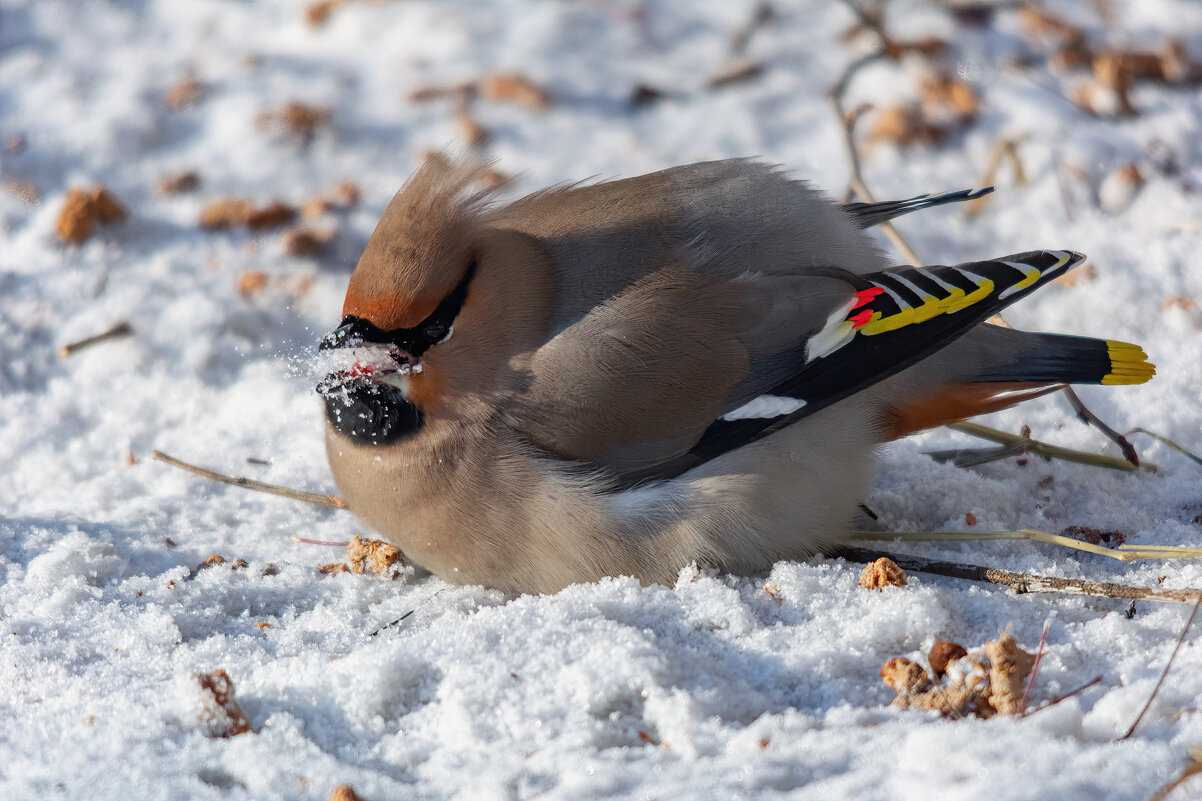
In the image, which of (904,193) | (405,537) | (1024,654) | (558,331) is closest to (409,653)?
(405,537)

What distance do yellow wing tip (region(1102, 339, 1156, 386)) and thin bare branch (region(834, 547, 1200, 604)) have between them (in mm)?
574

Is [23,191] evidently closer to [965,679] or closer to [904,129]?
[904,129]

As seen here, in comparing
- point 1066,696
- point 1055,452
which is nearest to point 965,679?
point 1066,696

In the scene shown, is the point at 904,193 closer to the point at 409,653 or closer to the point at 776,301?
the point at 776,301

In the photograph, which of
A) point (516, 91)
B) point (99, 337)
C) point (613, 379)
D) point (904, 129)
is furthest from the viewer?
point (516, 91)

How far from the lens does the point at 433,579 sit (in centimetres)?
310

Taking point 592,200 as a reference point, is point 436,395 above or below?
below

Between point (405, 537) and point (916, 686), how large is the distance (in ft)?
4.21

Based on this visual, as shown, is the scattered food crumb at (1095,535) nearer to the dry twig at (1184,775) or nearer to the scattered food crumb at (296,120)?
the dry twig at (1184,775)

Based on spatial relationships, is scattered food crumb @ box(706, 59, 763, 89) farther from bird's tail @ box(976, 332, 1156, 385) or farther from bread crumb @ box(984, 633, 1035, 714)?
bread crumb @ box(984, 633, 1035, 714)

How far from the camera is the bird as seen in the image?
2.80m

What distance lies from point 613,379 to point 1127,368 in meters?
1.33

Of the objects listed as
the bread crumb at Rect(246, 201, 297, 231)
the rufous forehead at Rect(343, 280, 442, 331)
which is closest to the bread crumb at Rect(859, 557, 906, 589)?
the rufous forehead at Rect(343, 280, 442, 331)

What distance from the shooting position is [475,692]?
7.56 feet
